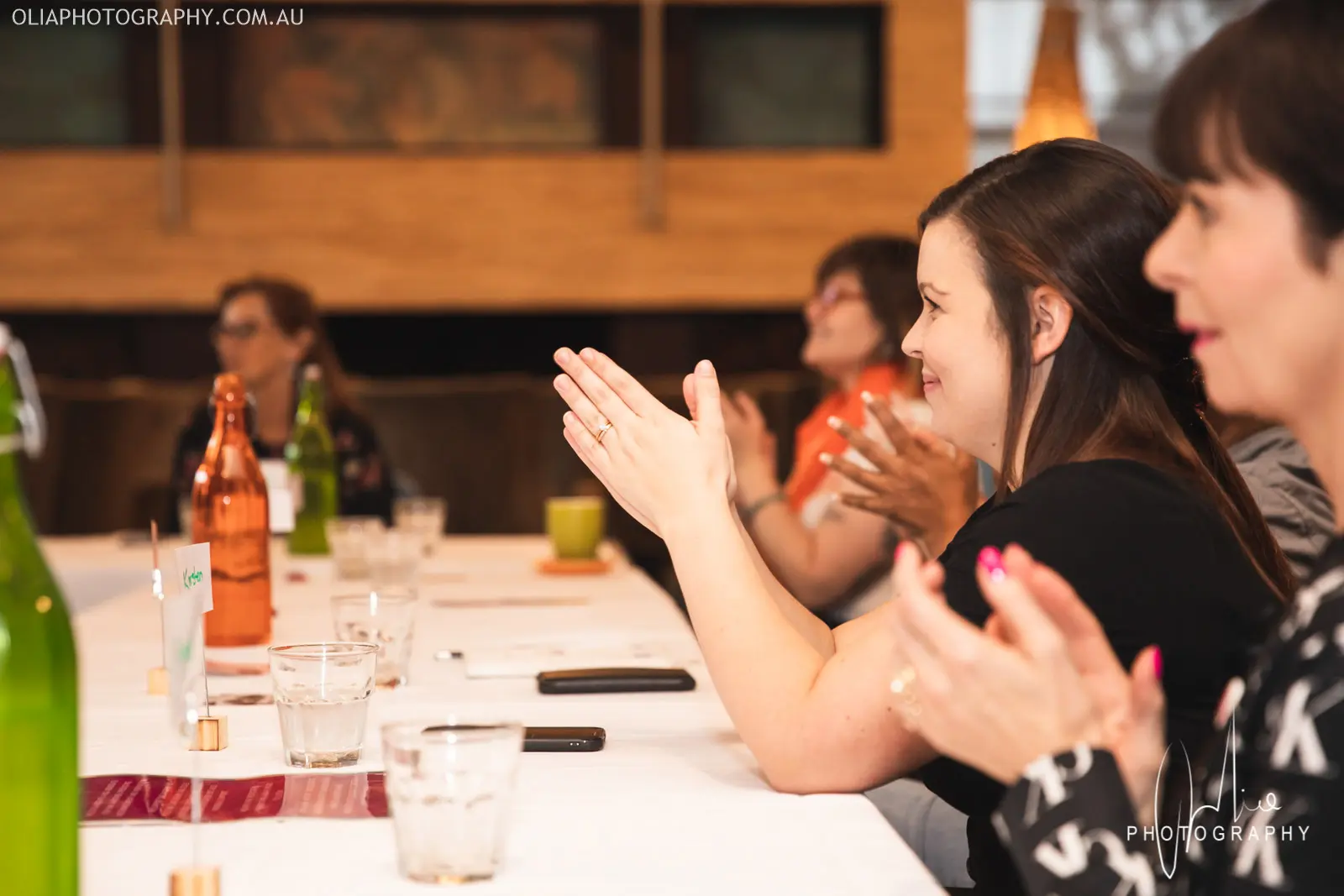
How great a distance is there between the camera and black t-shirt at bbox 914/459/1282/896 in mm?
994

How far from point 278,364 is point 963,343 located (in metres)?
2.54

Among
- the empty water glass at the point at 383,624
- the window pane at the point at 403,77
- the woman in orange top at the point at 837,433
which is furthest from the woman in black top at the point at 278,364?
the empty water glass at the point at 383,624

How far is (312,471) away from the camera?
2.62 meters

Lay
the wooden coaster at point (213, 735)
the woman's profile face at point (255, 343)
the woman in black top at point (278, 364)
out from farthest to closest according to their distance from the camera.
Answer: the woman's profile face at point (255, 343) → the woman in black top at point (278, 364) → the wooden coaster at point (213, 735)

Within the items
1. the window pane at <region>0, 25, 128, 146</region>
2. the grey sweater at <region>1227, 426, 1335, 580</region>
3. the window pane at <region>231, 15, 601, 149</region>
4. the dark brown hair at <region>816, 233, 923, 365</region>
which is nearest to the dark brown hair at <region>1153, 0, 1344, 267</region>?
the grey sweater at <region>1227, 426, 1335, 580</region>

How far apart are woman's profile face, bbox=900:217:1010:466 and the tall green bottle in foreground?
727 millimetres

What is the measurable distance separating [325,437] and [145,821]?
1763 millimetres

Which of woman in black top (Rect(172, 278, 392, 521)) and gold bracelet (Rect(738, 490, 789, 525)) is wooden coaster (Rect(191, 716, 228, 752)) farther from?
woman in black top (Rect(172, 278, 392, 521))

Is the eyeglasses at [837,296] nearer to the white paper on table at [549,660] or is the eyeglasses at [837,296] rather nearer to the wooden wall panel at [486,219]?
the white paper on table at [549,660]

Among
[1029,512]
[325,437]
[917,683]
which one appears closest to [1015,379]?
[1029,512]

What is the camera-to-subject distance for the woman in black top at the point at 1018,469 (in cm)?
100

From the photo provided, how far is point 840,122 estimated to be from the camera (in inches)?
171

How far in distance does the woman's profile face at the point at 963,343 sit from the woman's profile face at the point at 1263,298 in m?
0.41

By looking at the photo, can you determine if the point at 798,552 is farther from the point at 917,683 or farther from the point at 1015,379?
the point at 917,683
